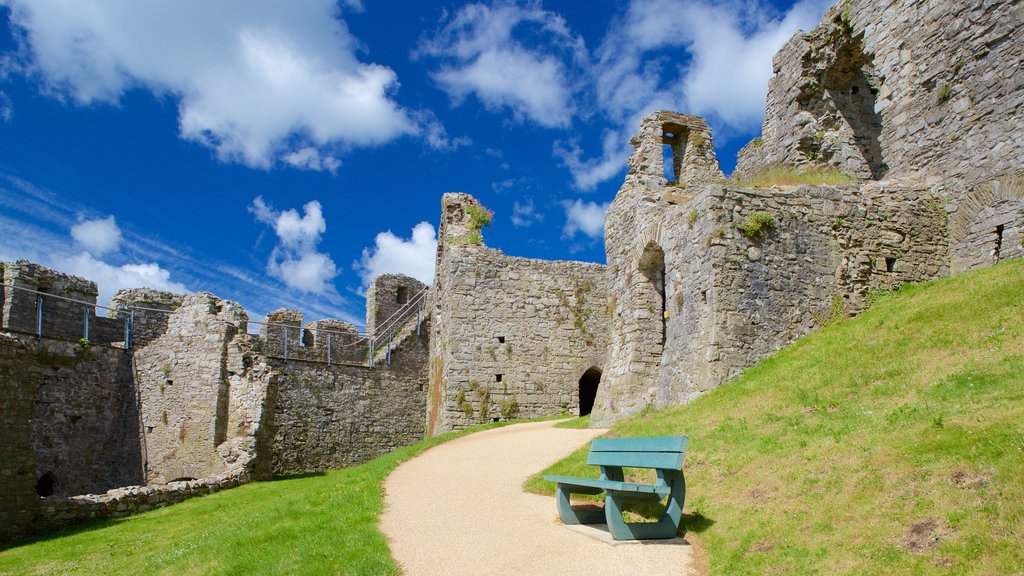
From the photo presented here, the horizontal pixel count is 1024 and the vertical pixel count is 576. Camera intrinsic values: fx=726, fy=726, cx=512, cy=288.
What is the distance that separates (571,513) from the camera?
8188 mm

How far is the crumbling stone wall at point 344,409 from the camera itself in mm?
21141

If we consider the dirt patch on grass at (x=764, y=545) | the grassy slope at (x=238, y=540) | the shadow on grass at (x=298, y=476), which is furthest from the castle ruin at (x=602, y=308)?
the dirt patch on grass at (x=764, y=545)

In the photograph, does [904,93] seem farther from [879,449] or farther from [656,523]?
[656,523]

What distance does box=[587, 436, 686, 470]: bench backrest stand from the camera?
7.00 metres

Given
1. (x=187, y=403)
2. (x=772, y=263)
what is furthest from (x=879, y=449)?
(x=187, y=403)

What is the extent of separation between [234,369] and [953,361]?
17.4 meters

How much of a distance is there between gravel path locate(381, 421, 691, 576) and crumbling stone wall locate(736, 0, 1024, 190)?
29.3 feet

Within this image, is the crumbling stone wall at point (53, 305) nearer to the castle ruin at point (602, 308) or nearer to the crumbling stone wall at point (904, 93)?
the castle ruin at point (602, 308)

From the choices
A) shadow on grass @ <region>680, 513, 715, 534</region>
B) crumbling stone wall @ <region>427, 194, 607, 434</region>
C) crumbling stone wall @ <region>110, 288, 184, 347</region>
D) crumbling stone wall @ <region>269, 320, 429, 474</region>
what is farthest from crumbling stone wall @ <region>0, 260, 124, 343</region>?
shadow on grass @ <region>680, 513, 715, 534</region>

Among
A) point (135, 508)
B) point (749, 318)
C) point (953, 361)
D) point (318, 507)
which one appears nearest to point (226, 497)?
point (135, 508)

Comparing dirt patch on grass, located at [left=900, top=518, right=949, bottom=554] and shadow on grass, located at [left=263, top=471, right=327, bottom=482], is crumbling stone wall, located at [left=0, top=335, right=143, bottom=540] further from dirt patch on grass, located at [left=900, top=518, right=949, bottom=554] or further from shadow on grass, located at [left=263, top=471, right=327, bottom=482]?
dirt patch on grass, located at [left=900, top=518, right=949, bottom=554]

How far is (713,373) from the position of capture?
1245cm

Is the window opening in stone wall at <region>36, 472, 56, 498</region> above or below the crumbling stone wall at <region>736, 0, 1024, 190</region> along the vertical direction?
below

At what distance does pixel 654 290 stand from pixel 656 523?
1000 cm
